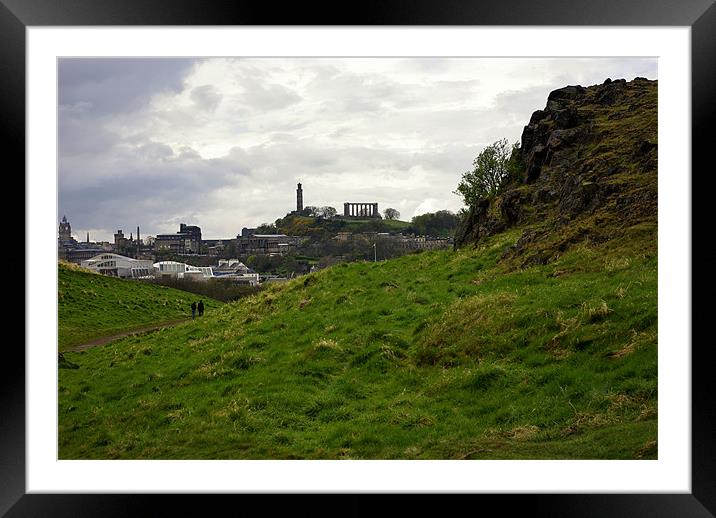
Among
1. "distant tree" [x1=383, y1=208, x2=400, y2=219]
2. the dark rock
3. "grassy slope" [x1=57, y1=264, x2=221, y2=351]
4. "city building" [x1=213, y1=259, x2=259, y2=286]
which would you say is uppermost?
the dark rock

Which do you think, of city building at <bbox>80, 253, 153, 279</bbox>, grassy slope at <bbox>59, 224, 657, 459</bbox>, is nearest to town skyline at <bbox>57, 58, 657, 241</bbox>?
city building at <bbox>80, 253, 153, 279</bbox>

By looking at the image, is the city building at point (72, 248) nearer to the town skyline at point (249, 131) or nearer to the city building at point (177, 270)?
the town skyline at point (249, 131)

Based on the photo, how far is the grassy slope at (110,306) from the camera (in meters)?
15.6

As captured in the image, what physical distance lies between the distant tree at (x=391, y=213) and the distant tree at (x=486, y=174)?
824 cm

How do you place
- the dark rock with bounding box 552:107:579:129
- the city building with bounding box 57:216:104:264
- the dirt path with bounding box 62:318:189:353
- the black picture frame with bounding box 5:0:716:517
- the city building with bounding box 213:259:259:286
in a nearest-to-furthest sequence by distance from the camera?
1. the black picture frame with bounding box 5:0:716:517
2. the city building with bounding box 57:216:104:264
3. the city building with bounding box 213:259:259:286
4. the dirt path with bounding box 62:318:189:353
5. the dark rock with bounding box 552:107:579:129

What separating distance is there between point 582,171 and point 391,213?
6.33 m

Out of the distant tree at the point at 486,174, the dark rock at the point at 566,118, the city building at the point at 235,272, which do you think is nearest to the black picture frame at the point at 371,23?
the city building at the point at 235,272

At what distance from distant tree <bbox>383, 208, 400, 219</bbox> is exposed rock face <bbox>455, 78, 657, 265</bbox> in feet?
11.8

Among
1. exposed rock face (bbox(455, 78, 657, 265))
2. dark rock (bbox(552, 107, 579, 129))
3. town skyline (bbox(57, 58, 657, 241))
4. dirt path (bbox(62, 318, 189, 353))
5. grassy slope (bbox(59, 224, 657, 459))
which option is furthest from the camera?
dark rock (bbox(552, 107, 579, 129))

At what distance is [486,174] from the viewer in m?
23.9

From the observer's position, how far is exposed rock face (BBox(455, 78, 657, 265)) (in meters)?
13.1

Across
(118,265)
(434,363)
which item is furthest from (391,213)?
(118,265)

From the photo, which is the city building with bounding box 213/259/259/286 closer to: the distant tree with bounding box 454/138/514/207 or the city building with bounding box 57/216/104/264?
the city building with bounding box 57/216/104/264

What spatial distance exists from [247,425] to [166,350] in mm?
5955
